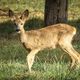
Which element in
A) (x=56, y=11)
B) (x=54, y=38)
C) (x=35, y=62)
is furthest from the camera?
(x=56, y=11)

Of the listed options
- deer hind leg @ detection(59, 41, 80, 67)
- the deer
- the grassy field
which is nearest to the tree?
the grassy field

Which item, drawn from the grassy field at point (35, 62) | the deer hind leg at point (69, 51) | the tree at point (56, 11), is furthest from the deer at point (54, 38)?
the tree at point (56, 11)

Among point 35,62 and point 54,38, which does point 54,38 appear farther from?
point 35,62

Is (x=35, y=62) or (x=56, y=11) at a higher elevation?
(x=56, y=11)

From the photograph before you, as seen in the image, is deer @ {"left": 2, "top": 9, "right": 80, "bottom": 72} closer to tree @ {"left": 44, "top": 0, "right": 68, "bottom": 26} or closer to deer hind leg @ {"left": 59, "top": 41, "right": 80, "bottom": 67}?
deer hind leg @ {"left": 59, "top": 41, "right": 80, "bottom": 67}

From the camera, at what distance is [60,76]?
8.11m

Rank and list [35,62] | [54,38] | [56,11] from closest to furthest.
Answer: [35,62]
[54,38]
[56,11]

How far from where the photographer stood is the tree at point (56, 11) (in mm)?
13266

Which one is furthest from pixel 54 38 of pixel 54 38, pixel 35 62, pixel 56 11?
pixel 56 11

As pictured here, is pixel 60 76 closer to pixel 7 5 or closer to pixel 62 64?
pixel 62 64

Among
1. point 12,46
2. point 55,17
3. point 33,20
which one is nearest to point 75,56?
point 12,46

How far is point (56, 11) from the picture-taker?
13367 millimetres

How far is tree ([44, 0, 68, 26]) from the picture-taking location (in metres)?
13.3

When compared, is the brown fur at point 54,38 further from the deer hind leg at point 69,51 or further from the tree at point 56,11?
the tree at point 56,11
